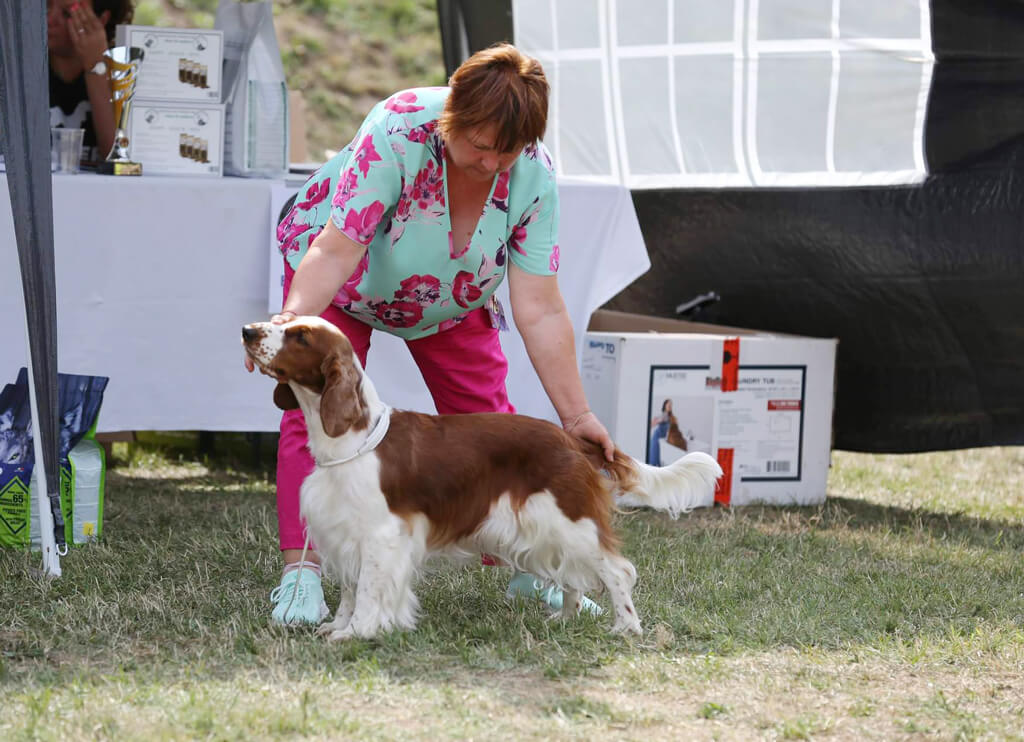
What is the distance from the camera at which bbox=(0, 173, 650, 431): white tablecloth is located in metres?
3.68

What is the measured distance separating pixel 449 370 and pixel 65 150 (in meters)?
1.56

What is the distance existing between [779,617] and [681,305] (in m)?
2.39

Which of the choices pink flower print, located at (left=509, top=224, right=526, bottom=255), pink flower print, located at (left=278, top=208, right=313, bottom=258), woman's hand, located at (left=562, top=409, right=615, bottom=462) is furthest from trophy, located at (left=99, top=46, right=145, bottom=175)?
woman's hand, located at (left=562, top=409, right=615, bottom=462)

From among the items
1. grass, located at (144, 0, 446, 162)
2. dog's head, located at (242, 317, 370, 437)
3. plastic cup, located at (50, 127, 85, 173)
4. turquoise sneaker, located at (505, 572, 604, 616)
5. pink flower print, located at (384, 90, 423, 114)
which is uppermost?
grass, located at (144, 0, 446, 162)

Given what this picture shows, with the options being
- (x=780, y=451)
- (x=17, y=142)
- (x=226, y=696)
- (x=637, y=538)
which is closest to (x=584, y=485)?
(x=226, y=696)

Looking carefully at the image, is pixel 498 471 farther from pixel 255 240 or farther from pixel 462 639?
pixel 255 240

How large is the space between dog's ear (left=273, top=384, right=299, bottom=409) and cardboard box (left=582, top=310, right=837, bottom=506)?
1.94 meters

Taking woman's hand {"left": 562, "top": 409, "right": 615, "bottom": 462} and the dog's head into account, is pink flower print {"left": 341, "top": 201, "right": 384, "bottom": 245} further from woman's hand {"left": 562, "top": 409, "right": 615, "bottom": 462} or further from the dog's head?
woman's hand {"left": 562, "top": 409, "right": 615, "bottom": 462}

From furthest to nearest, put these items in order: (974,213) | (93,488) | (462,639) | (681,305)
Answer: (681,305) < (974,213) < (93,488) < (462,639)

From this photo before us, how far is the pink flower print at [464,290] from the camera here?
276 cm

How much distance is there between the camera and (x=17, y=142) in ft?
9.55

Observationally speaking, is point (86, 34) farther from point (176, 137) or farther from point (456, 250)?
point (456, 250)

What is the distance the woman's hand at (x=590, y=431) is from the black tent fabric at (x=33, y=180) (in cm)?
124

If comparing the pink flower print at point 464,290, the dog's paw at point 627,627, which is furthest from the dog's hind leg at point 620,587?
the pink flower print at point 464,290
